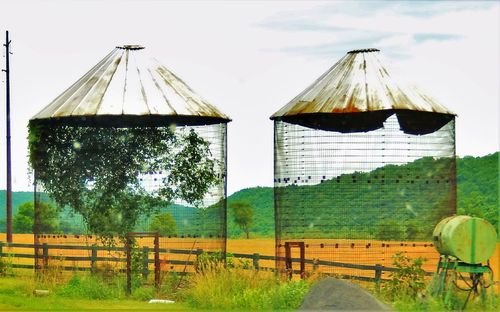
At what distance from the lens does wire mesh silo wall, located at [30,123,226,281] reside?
22.7 metres

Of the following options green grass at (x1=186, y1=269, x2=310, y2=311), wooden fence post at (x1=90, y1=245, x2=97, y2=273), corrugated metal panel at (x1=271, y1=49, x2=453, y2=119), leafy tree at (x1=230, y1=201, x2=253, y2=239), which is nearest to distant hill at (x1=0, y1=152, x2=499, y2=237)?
leafy tree at (x1=230, y1=201, x2=253, y2=239)

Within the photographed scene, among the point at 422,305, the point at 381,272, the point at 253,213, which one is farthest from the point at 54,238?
the point at 253,213

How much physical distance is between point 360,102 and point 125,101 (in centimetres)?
564

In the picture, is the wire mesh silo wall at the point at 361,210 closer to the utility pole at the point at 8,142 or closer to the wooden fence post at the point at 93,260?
the wooden fence post at the point at 93,260

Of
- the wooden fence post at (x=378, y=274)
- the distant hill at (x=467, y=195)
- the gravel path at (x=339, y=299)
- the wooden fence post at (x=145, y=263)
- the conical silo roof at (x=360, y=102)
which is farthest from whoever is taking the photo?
the distant hill at (x=467, y=195)

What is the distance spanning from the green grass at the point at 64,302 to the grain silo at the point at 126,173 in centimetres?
124

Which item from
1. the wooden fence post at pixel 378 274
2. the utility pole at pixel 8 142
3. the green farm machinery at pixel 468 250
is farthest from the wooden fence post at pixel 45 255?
the utility pole at pixel 8 142

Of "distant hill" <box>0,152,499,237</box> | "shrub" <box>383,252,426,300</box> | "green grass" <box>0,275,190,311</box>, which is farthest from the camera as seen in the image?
"distant hill" <box>0,152,499,237</box>

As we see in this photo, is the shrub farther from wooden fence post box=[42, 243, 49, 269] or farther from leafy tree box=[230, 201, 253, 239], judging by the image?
leafy tree box=[230, 201, 253, 239]

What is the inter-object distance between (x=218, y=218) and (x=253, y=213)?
51.5m

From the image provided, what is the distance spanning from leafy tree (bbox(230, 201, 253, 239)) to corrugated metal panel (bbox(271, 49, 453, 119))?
47031 mm

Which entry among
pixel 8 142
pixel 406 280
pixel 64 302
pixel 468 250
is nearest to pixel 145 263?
pixel 64 302

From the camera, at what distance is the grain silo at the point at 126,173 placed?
2256 cm

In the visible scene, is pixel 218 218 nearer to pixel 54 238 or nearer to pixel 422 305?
pixel 54 238
